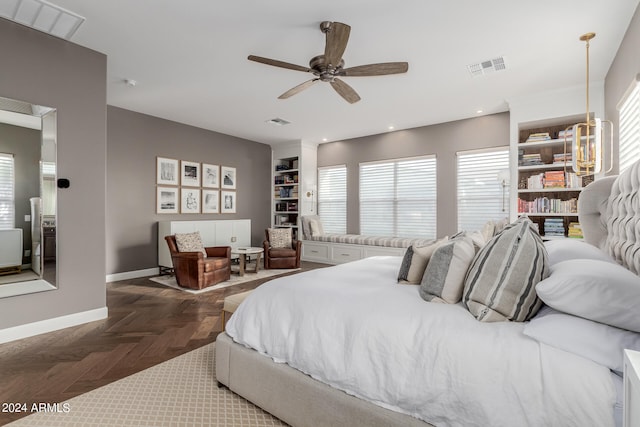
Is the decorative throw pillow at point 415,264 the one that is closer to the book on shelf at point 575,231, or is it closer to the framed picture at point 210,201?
the book on shelf at point 575,231

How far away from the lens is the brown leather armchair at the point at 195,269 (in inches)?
171

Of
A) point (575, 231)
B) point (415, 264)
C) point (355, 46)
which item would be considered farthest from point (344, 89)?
point (575, 231)

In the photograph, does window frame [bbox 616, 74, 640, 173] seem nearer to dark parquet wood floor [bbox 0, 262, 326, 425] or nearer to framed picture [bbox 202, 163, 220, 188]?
dark parquet wood floor [bbox 0, 262, 326, 425]

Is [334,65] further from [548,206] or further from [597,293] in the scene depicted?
[548,206]

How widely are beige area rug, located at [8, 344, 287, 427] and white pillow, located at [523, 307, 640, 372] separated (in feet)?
4.40

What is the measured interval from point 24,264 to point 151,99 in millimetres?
2757

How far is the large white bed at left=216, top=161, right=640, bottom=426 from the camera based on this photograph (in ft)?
3.24

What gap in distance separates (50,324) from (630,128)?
212 inches

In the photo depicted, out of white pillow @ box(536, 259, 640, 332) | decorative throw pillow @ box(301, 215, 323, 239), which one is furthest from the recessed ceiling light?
decorative throw pillow @ box(301, 215, 323, 239)

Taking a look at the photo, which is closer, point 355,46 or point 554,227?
point 355,46

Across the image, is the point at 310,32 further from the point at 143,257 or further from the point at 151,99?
the point at 143,257

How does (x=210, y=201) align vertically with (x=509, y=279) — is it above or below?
above

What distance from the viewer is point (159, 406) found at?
1780mm

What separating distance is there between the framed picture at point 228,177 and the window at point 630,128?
6.00 metres
